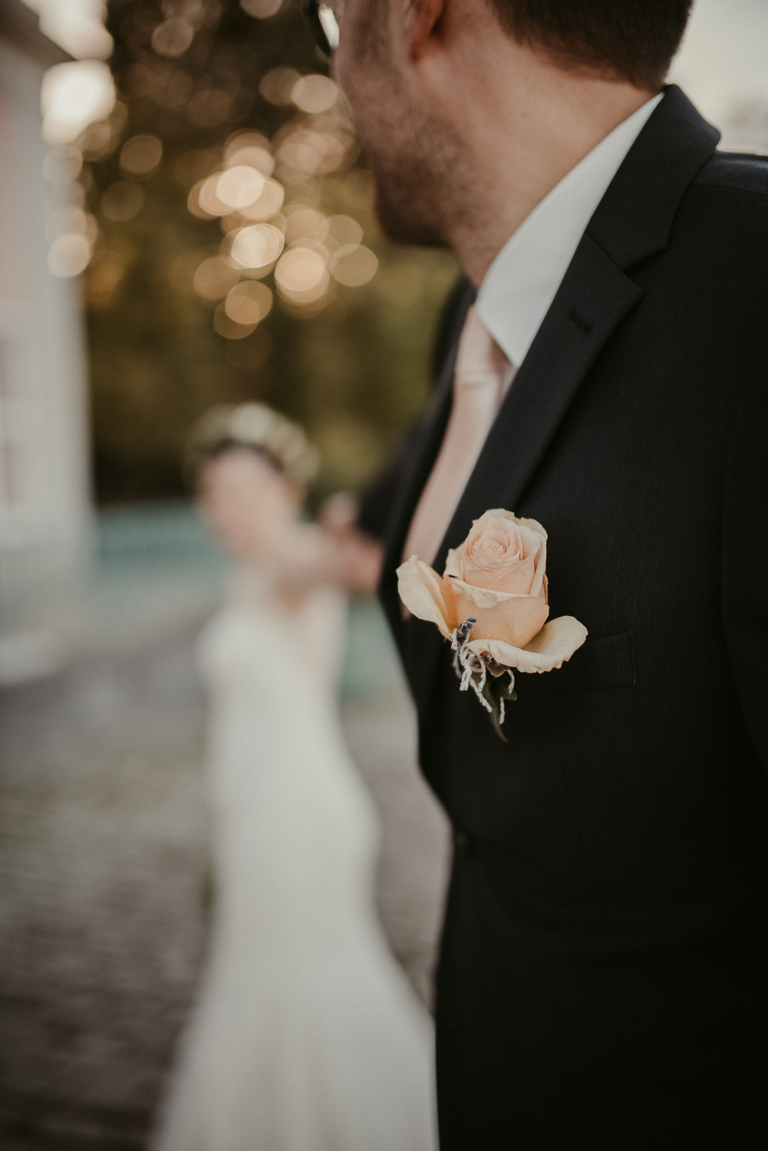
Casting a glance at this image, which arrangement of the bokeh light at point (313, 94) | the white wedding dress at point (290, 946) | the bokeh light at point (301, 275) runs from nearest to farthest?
the white wedding dress at point (290, 946) < the bokeh light at point (313, 94) < the bokeh light at point (301, 275)

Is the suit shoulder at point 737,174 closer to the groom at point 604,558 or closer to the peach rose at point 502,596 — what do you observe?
the groom at point 604,558

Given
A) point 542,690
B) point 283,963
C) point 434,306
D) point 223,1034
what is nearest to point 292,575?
point 283,963

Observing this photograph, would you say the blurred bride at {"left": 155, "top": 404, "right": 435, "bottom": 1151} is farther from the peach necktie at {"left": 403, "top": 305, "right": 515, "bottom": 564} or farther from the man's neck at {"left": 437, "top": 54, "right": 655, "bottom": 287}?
the man's neck at {"left": 437, "top": 54, "right": 655, "bottom": 287}

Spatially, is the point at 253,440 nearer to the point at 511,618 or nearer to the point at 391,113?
the point at 391,113

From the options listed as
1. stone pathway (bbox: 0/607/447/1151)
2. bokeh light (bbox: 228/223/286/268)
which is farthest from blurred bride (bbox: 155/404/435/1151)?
bokeh light (bbox: 228/223/286/268)

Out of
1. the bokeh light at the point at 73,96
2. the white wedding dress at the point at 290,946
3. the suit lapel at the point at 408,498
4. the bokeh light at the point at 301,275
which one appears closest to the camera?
the suit lapel at the point at 408,498

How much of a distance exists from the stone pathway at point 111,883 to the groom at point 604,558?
2885 millimetres

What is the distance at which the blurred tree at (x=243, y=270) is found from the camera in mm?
12023

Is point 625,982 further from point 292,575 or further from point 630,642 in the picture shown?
point 292,575

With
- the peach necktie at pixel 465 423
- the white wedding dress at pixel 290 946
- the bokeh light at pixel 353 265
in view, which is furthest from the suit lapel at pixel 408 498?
the bokeh light at pixel 353 265

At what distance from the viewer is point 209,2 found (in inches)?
360

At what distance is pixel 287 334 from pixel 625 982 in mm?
16244

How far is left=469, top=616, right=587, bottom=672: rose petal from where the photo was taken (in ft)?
3.22

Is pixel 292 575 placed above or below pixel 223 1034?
above
